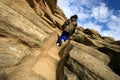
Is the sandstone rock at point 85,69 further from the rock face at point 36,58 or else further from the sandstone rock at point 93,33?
the sandstone rock at point 93,33

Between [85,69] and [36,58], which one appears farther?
[36,58]

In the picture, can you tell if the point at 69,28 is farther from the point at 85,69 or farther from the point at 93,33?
the point at 85,69

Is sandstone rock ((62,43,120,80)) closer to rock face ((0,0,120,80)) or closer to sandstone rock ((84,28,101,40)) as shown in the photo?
rock face ((0,0,120,80))

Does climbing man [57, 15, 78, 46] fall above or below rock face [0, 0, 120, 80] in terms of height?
above

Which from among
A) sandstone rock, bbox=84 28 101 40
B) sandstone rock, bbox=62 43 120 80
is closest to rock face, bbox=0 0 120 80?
sandstone rock, bbox=62 43 120 80

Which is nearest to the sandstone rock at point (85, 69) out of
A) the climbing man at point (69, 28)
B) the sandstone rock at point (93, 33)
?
the climbing man at point (69, 28)

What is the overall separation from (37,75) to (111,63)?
5.74 meters

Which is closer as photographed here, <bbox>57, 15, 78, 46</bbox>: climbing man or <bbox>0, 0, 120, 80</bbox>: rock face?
<bbox>0, 0, 120, 80</bbox>: rock face

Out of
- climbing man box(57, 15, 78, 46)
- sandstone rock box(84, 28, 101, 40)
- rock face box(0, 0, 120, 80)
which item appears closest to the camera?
rock face box(0, 0, 120, 80)

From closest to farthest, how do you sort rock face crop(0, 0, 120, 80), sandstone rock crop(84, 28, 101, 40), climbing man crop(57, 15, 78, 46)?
rock face crop(0, 0, 120, 80) < climbing man crop(57, 15, 78, 46) < sandstone rock crop(84, 28, 101, 40)

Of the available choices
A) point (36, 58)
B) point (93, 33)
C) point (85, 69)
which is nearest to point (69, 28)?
point (93, 33)

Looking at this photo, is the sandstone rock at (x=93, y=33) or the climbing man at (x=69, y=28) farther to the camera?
the sandstone rock at (x=93, y=33)

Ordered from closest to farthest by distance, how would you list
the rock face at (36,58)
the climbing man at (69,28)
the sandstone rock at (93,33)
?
the rock face at (36,58) → the climbing man at (69,28) → the sandstone rock at (93,33)

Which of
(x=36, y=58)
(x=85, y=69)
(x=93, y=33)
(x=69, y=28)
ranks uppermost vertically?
(x=93, y=33)
